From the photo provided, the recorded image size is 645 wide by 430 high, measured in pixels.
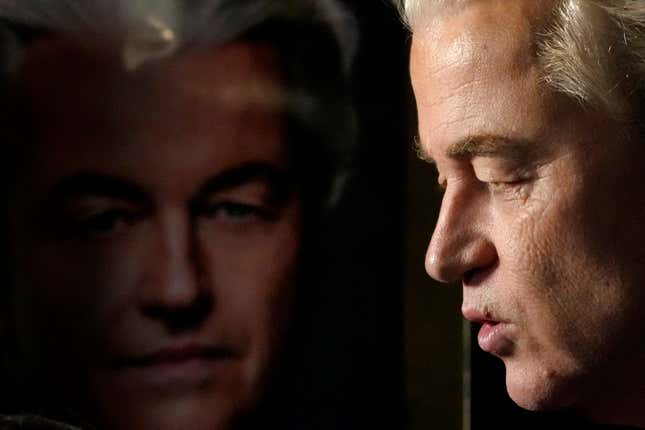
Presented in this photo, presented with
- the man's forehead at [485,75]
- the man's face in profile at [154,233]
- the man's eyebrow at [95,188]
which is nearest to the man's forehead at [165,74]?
the man's face in profile at [154,233]

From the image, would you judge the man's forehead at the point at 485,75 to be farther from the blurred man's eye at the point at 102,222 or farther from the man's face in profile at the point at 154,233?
the blurred man's eye at the point at 102,222

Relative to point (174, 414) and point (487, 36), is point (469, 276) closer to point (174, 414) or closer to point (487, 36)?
point (487, 36)

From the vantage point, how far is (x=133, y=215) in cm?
118

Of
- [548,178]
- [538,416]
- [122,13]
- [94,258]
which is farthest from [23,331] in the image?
[538,416]

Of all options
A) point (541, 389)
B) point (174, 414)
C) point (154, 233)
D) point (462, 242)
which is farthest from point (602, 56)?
point (174, 414)

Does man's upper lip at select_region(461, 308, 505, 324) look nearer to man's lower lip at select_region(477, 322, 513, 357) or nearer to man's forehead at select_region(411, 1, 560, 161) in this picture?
man's lower lip at select_region(477, 322, 513, 357)

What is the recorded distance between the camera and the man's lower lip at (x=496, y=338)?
102cm

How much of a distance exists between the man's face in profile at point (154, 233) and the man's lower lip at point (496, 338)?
348 millimetres

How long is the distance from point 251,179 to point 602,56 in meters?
0.52

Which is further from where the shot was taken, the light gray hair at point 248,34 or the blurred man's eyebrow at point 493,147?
the light gray hair at point 248,34

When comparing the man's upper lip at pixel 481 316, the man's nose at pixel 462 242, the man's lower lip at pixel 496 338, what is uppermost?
the man's nose at pixel 462 242

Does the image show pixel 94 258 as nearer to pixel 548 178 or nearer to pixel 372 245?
pixel 372 245

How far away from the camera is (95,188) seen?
1167mm

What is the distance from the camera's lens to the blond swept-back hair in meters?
0.95
